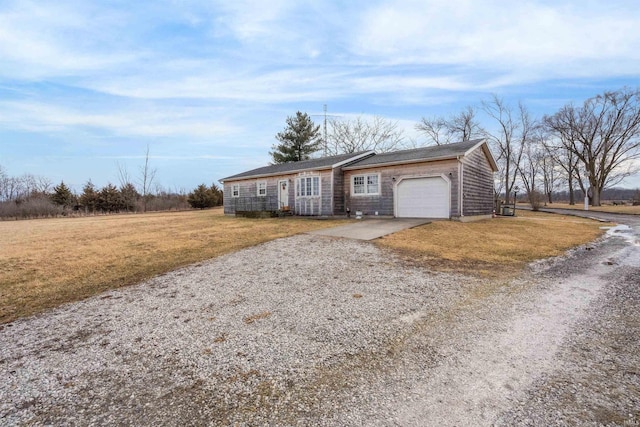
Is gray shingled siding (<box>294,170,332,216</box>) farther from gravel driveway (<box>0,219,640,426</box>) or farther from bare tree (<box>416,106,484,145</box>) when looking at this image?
bare tree (<box>416,106,484,145</box>)

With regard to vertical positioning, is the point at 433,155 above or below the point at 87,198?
above

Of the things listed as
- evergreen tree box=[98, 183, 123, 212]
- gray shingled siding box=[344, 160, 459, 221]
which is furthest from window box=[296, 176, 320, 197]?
evergreen tree box=[98, 183, 123, 212]

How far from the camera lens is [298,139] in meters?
36.8

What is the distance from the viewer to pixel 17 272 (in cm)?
632

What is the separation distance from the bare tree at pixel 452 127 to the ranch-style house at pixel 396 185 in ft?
58.3

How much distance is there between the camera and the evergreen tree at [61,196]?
28.8 m

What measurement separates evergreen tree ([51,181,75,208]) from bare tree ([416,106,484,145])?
36.3 m

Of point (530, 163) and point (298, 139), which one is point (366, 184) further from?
point (530, 163)

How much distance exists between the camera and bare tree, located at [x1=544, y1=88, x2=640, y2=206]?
29.1 m

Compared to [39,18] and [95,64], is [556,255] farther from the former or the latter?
[95,64]

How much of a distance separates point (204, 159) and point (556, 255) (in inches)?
1295

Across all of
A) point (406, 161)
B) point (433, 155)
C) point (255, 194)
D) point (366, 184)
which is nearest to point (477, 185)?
point (433, 155)

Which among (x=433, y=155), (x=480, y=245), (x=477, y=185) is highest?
(x=433, y=155)

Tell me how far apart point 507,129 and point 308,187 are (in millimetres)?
27148
